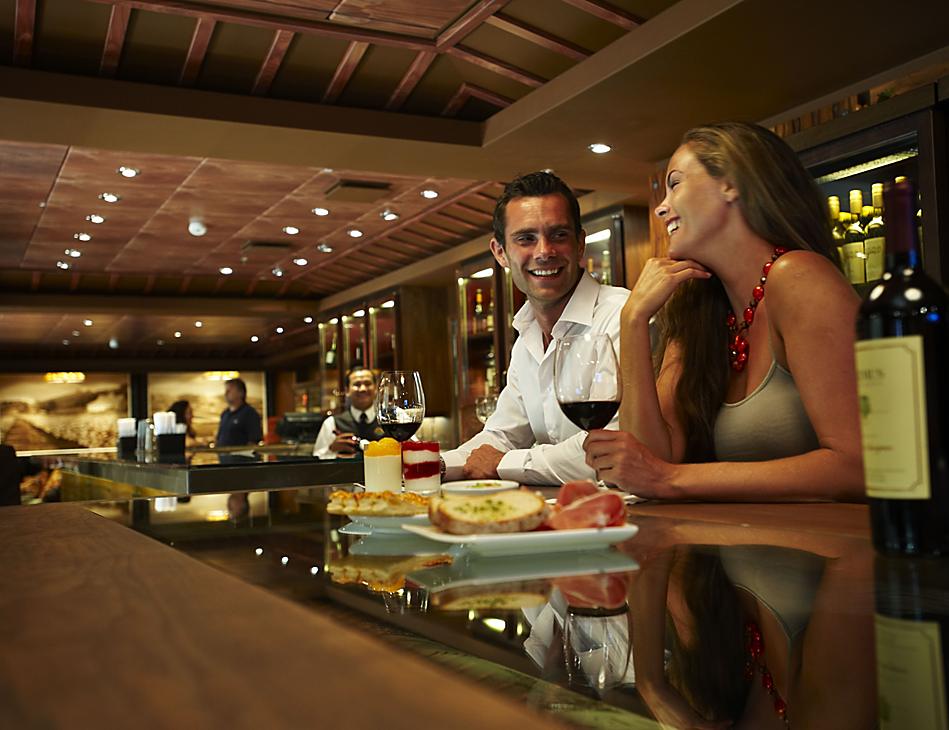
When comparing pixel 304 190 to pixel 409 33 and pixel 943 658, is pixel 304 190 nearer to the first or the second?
pixel 409 33

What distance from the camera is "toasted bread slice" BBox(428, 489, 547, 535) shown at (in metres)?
0.87

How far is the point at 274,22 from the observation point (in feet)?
14.7

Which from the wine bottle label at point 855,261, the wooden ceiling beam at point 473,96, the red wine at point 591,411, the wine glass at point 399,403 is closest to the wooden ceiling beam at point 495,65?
the wooden ceiling beam at point 473,96

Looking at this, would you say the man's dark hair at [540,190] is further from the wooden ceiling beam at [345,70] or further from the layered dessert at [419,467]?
the wooden ceiling beam at [345,70]

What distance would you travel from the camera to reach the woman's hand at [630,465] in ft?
Answer: 4.64

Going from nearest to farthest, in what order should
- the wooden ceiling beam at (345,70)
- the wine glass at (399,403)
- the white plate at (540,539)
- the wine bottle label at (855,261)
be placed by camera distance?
the white plate at (540,539) → the wine glass at (399,403) → the wine bottle label at (855,261) → the wooden ceiling beam at (345,70)

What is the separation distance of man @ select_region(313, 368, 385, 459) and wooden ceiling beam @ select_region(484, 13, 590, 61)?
1946 mm

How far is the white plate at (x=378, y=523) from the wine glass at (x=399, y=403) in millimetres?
536

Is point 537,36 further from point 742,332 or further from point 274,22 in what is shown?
point 742,332

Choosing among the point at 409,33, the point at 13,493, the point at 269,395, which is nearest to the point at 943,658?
the point at 409,33

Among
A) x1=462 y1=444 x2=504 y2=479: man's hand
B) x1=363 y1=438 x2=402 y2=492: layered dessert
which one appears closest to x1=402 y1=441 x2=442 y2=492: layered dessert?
x1=363 y1=438 x2=402 y2=492: layered dessert

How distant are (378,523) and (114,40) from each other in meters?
4.23

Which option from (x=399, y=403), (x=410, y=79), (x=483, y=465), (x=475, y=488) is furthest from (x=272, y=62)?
(x=475, y=488)

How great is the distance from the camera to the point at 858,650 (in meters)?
0.50
